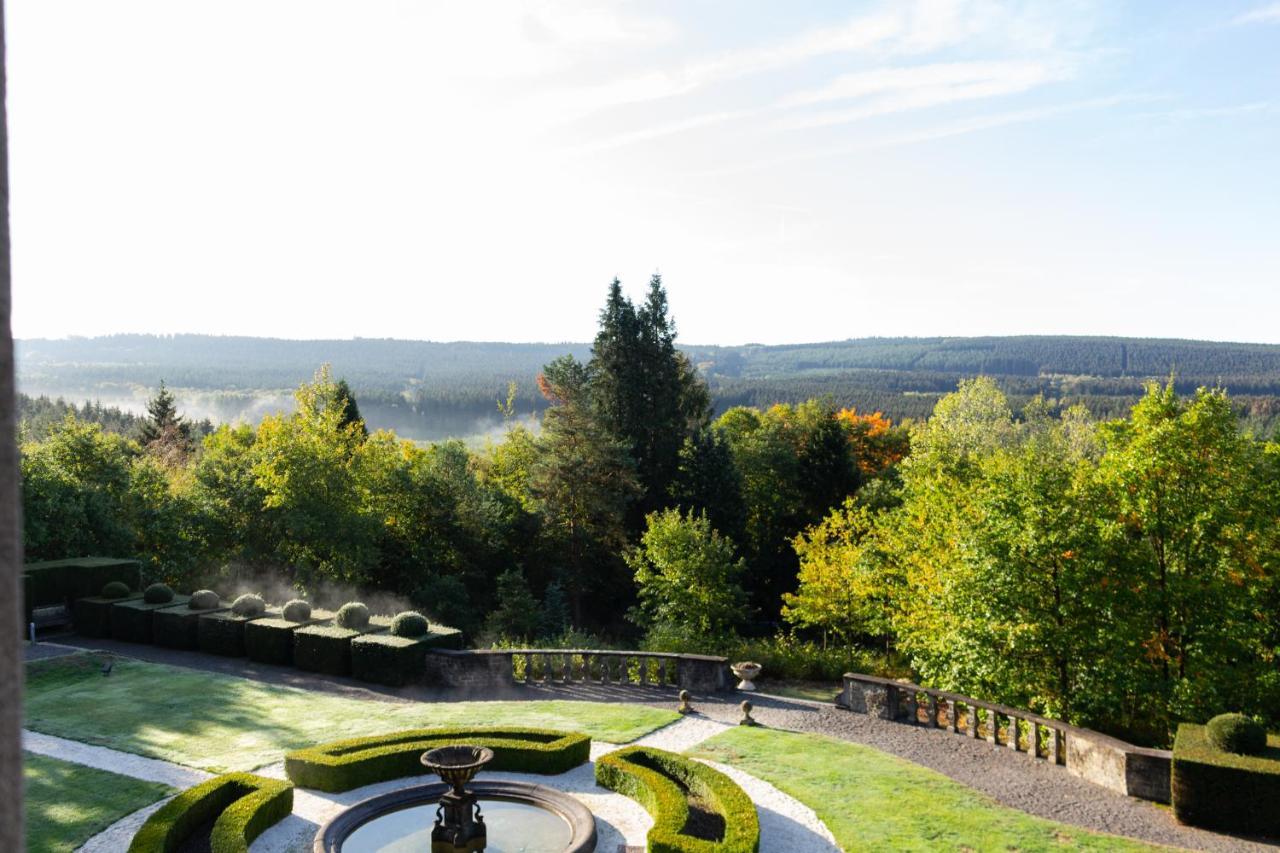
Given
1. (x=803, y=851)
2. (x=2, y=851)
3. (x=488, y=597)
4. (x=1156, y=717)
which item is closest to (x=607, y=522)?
(x=488, y=597)

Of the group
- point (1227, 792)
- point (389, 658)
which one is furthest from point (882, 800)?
point (389, 658)

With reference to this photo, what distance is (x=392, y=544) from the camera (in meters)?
47.8

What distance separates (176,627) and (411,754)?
634 inches

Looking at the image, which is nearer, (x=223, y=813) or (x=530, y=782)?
(x=223, y=813)

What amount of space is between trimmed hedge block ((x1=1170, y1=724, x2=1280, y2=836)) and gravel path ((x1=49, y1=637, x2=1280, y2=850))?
10.7 inches

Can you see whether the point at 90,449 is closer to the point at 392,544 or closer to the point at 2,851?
the point at 392,544

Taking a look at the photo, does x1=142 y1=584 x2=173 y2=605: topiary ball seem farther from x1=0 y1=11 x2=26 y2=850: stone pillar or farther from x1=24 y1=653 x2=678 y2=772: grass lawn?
x1=0 y1=11 x2=26 y2=850: stone pillar

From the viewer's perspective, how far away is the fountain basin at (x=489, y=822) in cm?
1616

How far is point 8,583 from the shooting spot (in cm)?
329

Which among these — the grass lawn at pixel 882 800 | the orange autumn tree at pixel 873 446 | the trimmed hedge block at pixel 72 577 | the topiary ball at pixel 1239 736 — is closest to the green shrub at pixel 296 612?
the trimmed hedge block at pixel 72 577

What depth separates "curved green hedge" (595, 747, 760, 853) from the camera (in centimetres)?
1566

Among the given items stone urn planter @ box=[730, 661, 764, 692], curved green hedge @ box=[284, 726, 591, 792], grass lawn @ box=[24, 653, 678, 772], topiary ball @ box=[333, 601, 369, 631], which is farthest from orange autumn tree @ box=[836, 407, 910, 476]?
curved green hedge @ box=[284, 726, 591, 792]

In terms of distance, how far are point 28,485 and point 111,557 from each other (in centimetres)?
429

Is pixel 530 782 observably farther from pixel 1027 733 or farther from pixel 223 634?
pixel 223 634
